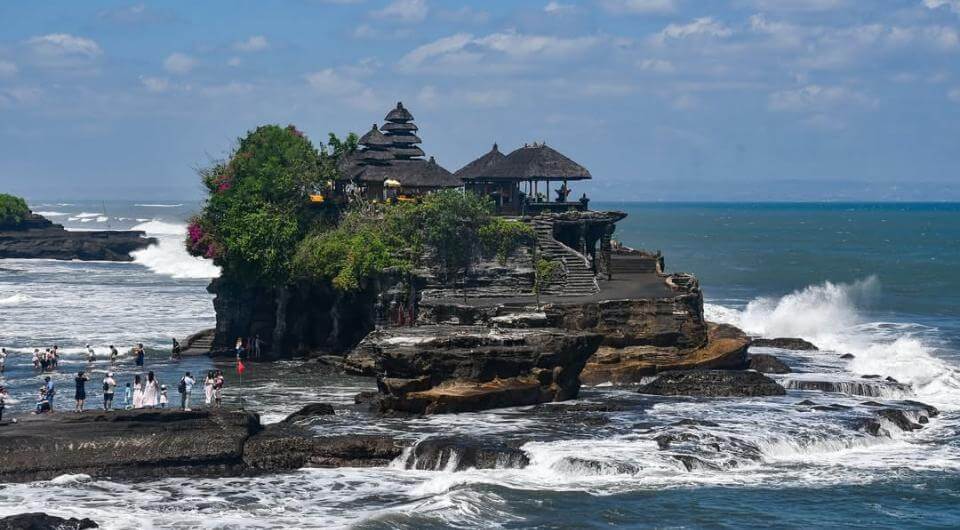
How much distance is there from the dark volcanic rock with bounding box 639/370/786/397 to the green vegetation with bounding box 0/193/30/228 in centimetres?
9199

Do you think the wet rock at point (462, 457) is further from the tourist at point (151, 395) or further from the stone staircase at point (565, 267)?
the stone staircase at point (565, 267)

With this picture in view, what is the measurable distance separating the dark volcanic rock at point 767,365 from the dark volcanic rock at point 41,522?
89.7 feet

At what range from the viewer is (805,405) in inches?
1617

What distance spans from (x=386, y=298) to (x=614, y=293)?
860cm

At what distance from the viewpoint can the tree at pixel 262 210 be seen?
53.1 m

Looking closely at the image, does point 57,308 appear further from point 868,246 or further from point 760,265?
point 868,246

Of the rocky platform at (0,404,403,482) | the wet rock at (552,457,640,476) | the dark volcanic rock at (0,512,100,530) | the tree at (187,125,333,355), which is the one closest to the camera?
the dark volcanic rock at (0,512,100,530)

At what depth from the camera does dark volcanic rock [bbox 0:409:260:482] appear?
32.3 meters

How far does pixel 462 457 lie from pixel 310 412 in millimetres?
6443

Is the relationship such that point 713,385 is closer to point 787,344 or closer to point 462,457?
point 462,457

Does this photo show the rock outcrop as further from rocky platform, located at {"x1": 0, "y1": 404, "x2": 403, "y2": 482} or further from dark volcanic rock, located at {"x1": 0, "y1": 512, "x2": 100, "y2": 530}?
dark volcanic rock, located at {"x1": 0, "y1": 512, "x2": 100, "y2": 530}

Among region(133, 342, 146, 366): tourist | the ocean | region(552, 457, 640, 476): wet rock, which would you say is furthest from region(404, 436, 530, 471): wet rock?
region(133, 342, 146, 366): tourist

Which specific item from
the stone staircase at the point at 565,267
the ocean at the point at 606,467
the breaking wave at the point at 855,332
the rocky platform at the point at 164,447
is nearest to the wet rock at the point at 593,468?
the ocean at the point at 606,467

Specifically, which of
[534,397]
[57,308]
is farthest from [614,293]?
[57,308]
